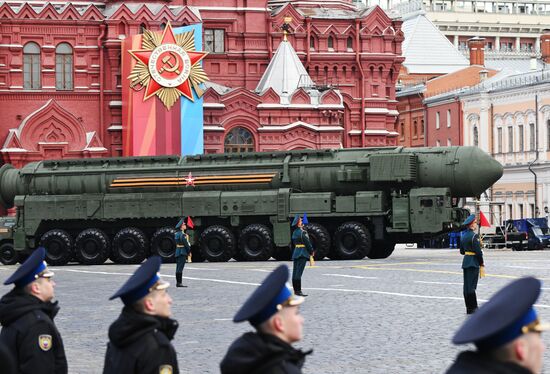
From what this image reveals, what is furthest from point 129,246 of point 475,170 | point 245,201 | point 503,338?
point 503,338

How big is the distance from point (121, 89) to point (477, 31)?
4255 inches

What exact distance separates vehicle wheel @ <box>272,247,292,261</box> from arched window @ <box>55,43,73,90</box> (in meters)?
23.0

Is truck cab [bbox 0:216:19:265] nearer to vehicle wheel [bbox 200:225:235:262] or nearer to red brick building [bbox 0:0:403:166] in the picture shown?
vehicle wheel [bbox 200:225:235:262]

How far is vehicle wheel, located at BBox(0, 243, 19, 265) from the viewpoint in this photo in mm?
51719

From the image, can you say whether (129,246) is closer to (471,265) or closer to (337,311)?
(337,311)

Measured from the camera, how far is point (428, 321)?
890 inches

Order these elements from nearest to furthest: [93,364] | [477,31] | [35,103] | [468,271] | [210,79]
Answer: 1. [93,364]
2. [468,271]
3. [35,103]
4. [210,79]
5. [477,31]

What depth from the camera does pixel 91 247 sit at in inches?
1997

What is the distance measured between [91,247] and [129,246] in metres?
1.40

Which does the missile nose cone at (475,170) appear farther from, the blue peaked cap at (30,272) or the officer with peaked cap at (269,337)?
the officer with peaked cap at (269,337)

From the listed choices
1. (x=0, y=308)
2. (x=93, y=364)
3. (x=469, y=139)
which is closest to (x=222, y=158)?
(x=93, y=364)

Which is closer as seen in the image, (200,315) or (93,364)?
(93,364)

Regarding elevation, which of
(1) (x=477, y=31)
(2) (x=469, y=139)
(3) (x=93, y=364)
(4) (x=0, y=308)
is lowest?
(3) (x=93, y=364)

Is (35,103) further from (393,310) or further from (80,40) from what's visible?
(393,310)
